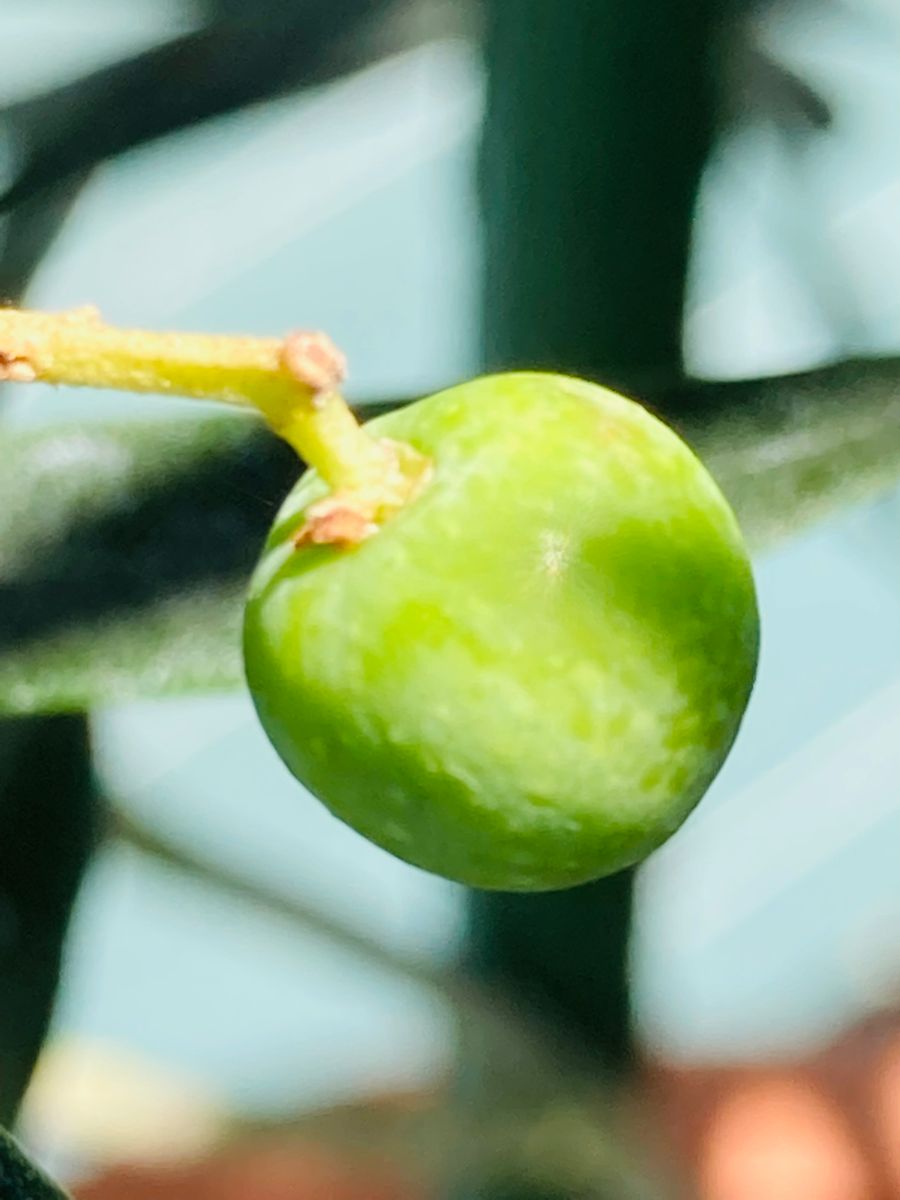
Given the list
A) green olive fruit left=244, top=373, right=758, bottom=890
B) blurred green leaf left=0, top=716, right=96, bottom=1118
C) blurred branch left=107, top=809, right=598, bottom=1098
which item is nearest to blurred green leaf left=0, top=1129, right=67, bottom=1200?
green olive fruit left=244, top=373, right=758, bottom=890

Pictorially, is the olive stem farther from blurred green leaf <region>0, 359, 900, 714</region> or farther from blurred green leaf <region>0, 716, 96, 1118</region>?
blurred green leaf <region>0, 716, 96, 1118</region>

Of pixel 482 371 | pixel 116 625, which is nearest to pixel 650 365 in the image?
pixel 482 371

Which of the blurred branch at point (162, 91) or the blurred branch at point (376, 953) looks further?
the blurred branch at point (376, 953)

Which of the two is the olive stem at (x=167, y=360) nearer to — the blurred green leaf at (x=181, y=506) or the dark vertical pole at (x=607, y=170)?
the blurred green leaf at (x=181, y=506)

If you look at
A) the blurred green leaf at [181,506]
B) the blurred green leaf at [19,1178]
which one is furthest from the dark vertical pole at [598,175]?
the blurred green leaf at [19,1178]

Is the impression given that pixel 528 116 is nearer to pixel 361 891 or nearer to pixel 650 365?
pixel 650 365

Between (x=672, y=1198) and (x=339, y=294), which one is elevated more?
(x=339, y=294)
